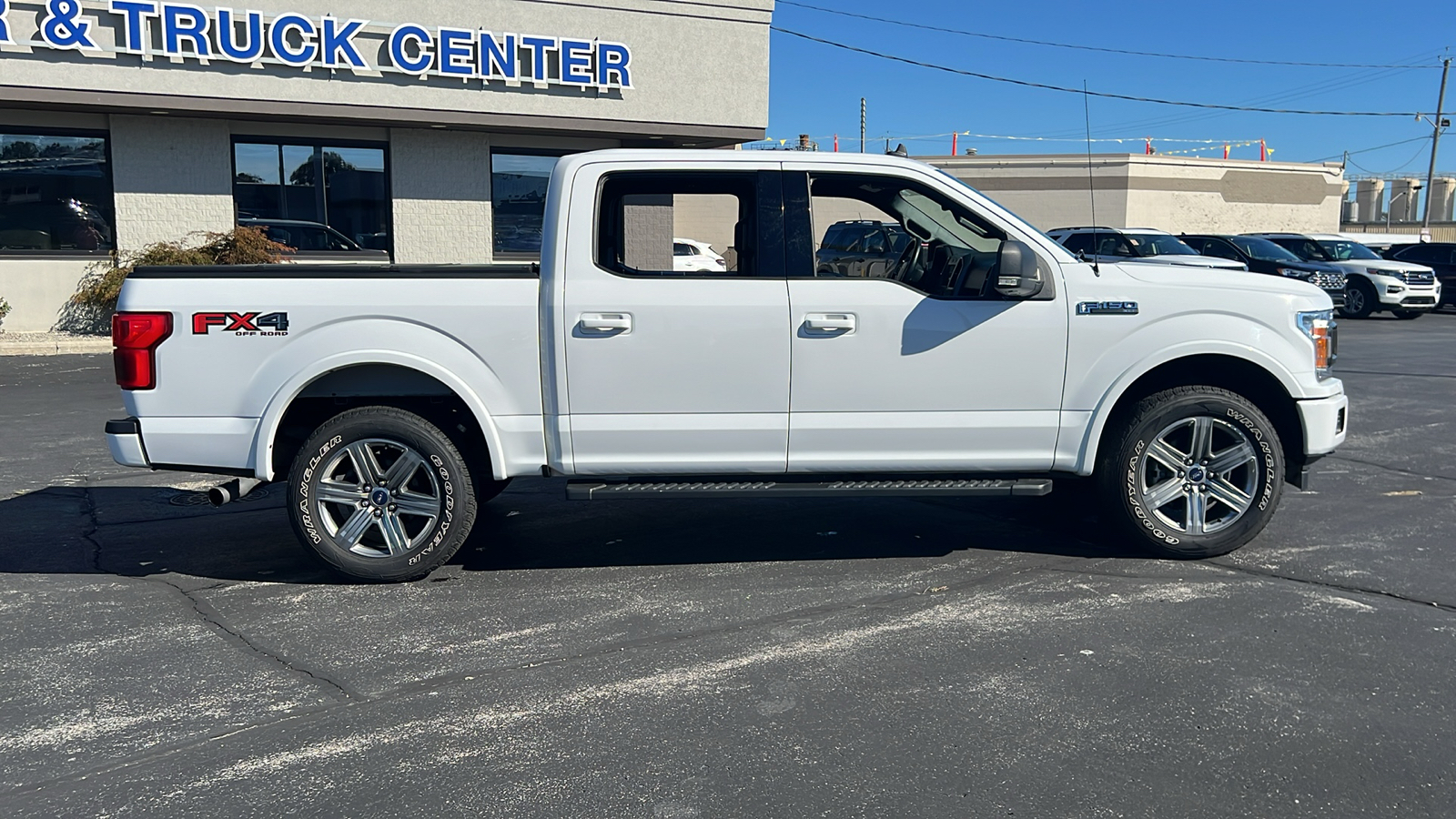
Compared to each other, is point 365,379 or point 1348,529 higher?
point 365,379

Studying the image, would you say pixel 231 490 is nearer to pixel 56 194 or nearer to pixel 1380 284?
pixel 56 194

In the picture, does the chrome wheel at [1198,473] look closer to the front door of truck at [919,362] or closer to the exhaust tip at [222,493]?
the front door of truck at [919,362]

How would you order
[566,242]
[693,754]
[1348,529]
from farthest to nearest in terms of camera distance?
[1348,529] < [566,242] < [693,754]

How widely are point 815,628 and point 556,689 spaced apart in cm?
119

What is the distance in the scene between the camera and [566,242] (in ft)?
18.2

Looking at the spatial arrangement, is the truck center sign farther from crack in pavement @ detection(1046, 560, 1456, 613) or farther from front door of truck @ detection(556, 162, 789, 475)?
crack in pavement @ detection(1046, 560, 1456, 613)

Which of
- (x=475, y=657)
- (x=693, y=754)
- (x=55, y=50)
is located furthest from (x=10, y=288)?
(x=693, y=754)

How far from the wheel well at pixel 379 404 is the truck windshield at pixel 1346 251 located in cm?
2413

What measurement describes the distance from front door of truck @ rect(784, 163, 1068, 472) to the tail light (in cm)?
292

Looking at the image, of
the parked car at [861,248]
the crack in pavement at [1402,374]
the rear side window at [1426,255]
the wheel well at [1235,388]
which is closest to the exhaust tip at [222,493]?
the parked car at [861,248]

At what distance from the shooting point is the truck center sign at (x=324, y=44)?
15.6 metres

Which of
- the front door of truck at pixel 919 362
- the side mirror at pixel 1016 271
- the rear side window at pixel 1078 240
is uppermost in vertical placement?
the rear side window at pixel 1078 240

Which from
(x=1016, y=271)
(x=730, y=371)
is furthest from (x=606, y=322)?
(x=1016, y=271)

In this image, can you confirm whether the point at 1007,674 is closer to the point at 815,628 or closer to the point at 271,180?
the point at 815,628
